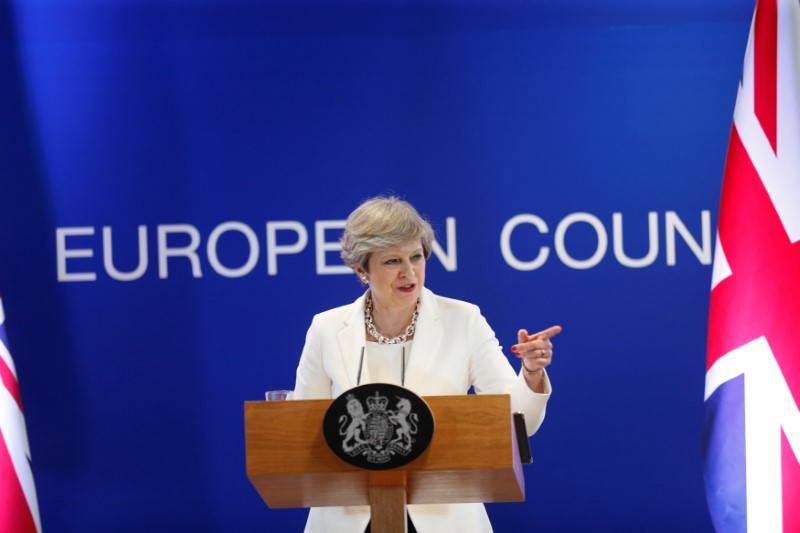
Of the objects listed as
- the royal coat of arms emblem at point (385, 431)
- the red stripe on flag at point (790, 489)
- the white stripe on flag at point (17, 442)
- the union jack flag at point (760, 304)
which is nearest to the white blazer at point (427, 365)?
the royal coat of arms emblem at point (385, 431)

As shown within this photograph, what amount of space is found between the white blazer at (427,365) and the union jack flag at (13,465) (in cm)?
114

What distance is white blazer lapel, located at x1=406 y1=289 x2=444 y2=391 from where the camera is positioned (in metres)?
3.05

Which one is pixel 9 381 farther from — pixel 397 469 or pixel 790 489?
pixel 790 489

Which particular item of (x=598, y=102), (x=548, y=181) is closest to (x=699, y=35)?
(x=598, y=102)

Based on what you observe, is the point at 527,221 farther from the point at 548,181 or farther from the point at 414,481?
the point at 414,481

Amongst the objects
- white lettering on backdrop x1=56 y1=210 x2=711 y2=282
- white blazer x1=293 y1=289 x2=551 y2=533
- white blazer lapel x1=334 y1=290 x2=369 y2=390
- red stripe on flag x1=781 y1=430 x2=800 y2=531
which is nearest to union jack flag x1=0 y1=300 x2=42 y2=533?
white lettering on backdrop x1=56 y1=210 x2=711 y2=282

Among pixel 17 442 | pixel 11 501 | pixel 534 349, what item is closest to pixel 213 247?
pixel 17 442

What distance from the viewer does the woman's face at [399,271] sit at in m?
3.03

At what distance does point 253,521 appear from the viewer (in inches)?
164

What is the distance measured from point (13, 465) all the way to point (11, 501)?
0.12 m

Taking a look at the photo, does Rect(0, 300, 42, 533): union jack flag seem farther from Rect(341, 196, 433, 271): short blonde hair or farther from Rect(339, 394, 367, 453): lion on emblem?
Rect(339, 394, 367, 453): lion on emblem

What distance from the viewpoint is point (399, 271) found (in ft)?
9.97

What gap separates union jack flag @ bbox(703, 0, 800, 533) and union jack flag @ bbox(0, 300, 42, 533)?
2.21 metres

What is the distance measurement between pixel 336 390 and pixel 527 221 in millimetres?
1386
